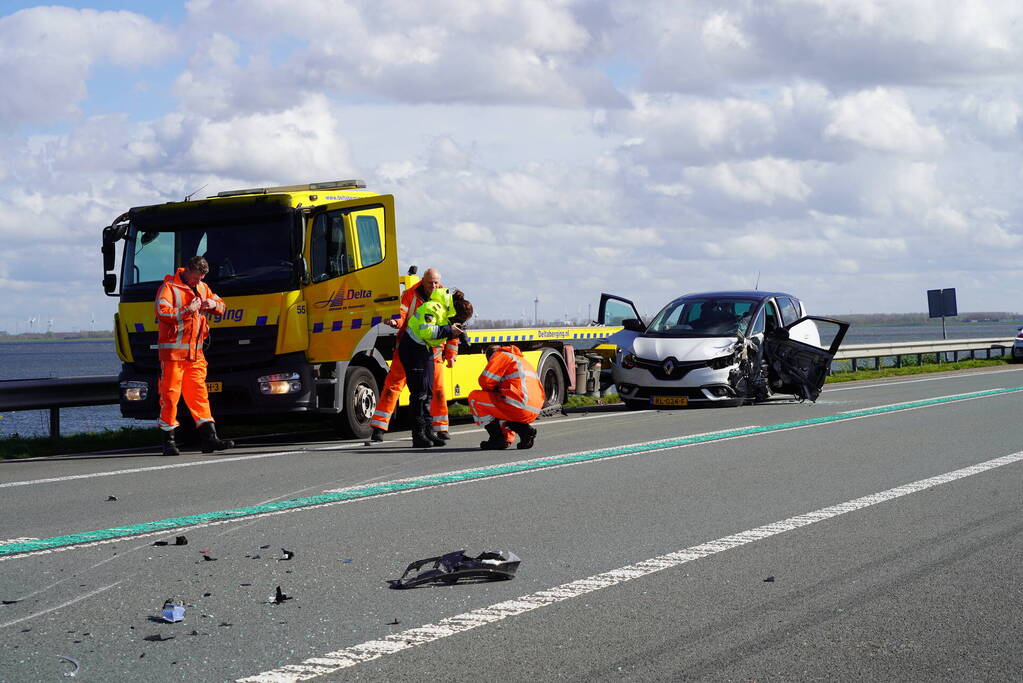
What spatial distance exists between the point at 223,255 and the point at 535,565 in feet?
26.9

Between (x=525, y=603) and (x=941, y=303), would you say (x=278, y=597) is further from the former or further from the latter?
(x=941, y=303)

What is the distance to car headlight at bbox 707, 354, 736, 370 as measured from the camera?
18.2 meters

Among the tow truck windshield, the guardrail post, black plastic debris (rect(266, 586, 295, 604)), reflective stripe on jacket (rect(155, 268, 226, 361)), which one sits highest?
the tow truck windshield

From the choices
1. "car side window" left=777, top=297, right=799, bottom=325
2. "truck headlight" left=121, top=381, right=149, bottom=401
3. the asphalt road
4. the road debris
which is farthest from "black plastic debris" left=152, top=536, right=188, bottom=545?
"car side window" left=777, top=297, right=799, bottom=325

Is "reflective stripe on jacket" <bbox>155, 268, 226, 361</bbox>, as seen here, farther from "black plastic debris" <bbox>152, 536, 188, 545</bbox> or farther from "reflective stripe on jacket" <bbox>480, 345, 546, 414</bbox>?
"black plastic debris" <bbox>152, 536, 188, 545</bbox>

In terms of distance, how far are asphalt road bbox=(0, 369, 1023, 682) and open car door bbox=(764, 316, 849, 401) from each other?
7102mm

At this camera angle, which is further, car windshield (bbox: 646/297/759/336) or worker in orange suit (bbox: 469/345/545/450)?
car windshield (bbox: 646/297/759/336)

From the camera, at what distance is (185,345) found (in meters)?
12.8

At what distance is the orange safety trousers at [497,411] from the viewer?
1234 centimetres

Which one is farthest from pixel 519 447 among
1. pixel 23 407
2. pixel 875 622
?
pixel 875 622

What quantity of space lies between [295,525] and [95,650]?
2828 millimetres

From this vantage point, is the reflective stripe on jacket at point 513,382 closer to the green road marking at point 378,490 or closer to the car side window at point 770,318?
the green road marking at point 378,490

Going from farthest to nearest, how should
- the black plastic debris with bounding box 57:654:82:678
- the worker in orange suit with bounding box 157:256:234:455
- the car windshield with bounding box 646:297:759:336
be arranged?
the car windshield with bounding box 646:297:759:336 < the worker in orange suit with bounding box 157:256:234:455 < the black plastic debris with bounding box 57:654:82:678

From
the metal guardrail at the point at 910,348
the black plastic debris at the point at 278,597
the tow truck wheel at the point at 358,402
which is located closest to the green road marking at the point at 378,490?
the black plastic debris at the point at 278,597
